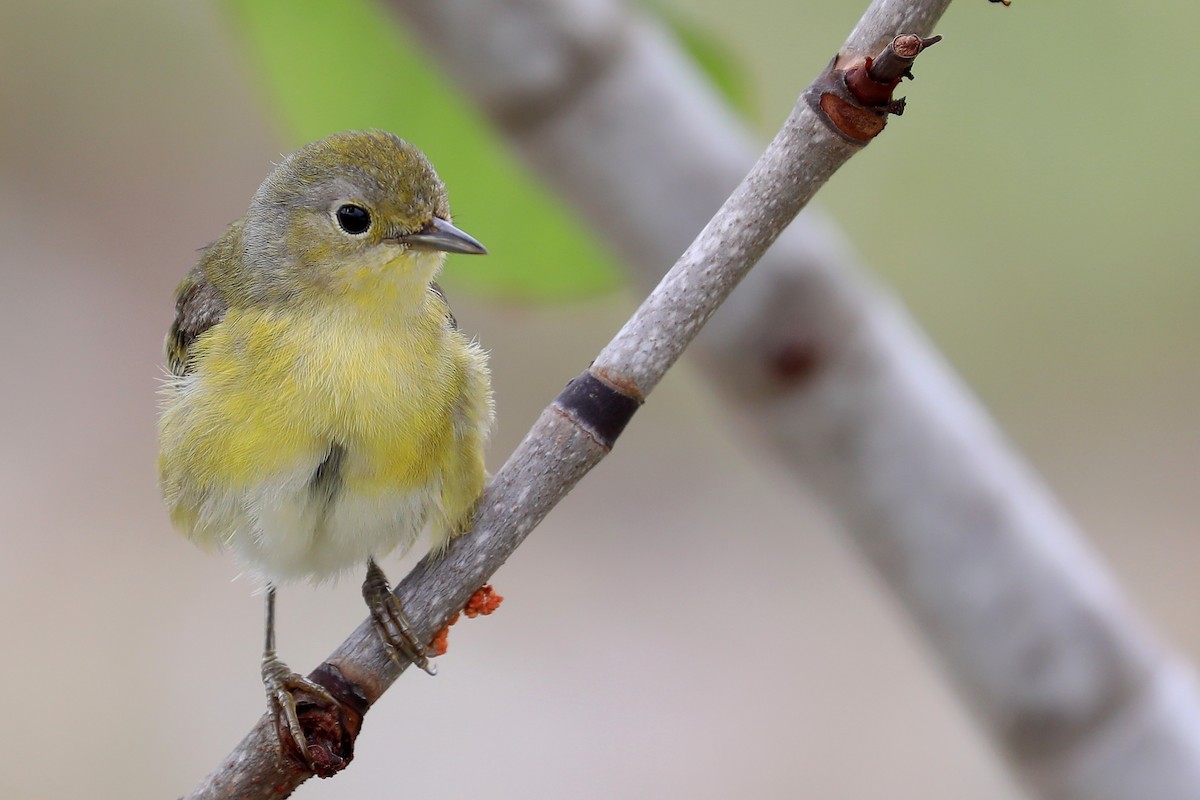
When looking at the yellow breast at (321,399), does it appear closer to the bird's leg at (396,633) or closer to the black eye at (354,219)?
the black eye at (354,219)

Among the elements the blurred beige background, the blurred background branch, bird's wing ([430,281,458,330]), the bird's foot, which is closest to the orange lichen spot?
the bird's foot

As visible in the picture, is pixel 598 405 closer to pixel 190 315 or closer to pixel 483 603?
pixel 483 603

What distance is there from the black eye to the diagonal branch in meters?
0.70

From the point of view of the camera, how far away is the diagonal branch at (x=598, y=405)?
117cm

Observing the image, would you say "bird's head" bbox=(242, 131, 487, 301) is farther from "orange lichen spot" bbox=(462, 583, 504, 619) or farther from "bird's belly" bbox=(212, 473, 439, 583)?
"orange lichen spot" bbox=(462, 583, 504, 619)

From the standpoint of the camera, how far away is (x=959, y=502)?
5.90ft

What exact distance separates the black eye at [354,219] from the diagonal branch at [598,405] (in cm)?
70

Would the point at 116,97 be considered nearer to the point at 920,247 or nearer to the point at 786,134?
the point at 920,247

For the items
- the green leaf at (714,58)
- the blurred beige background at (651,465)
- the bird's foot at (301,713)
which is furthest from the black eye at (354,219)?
the blurred beige background at (651,465)

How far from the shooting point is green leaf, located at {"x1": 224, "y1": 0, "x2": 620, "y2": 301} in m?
2.07

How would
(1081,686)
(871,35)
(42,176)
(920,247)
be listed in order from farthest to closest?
(42,176), (920,247), (1081,686), (871,35)

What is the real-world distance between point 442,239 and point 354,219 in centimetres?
19

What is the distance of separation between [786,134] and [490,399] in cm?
88

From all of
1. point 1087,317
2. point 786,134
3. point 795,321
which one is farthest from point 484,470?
point 1087,317
